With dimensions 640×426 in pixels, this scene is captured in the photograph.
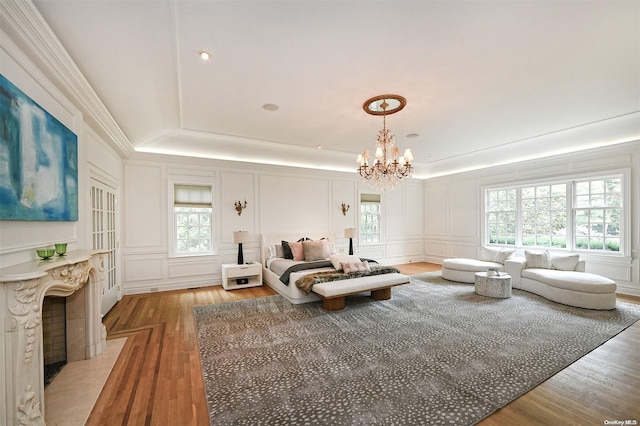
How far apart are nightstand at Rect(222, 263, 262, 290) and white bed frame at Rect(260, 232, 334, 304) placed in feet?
0.61

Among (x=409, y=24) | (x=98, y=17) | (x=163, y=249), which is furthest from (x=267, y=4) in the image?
(x=163, y=249)

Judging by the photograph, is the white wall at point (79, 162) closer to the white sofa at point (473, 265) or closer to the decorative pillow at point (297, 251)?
the decorative pillow at point (297, 251)

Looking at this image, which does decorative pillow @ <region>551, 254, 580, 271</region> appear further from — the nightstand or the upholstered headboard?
the nightstand

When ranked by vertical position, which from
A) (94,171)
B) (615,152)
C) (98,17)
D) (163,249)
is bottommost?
(163,249)

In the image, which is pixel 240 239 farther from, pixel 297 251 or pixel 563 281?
pixel 563 281

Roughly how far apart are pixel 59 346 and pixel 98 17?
3.00 metres

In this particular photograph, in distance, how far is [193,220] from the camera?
220 inches

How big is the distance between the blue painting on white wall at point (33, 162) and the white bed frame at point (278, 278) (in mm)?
2935

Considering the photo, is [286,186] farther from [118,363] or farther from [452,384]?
[452,384]

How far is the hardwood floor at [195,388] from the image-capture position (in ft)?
6.15

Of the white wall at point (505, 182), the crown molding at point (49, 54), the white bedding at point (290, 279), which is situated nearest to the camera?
the crown molding at point (49, 54)

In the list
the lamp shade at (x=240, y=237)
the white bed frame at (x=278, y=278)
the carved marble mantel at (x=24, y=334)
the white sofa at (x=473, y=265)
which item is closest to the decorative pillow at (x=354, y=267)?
the white bed frame at (x=278, y=278)

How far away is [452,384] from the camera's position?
2207 mm

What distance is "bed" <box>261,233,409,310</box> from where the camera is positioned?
4031mm
